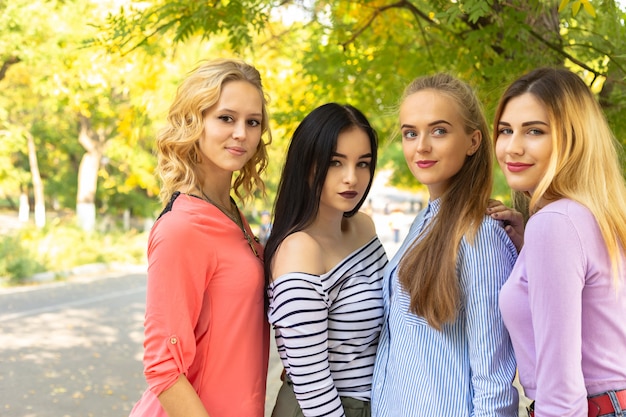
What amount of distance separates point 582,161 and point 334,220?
0.98 m

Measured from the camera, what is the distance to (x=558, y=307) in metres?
1.88

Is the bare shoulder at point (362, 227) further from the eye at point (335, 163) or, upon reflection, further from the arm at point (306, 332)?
the arm at point (306, 332)

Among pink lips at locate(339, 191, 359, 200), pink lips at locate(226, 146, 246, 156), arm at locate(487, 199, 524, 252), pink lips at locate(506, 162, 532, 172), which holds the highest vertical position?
A: pink lips at locate(226, 146, 246, 156)

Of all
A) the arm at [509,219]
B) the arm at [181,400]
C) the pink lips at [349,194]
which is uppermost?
the pink lips at [349,194]

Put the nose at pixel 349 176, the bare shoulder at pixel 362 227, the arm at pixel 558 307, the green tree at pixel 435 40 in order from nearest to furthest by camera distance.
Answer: the arm at pixel 558 307 < the nose at pixel 349 176 < the bare shoulder at pixel 362 227 < the green tree at pixel 435 40

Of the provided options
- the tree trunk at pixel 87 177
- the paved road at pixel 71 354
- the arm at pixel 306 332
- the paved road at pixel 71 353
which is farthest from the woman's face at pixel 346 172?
the tree trunk at pixel 87 177

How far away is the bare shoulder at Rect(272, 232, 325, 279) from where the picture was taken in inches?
95.4

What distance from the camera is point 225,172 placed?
278cm

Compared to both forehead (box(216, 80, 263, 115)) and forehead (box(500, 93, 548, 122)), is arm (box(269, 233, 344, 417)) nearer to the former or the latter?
forehead (box(216, 80, 263, 115))

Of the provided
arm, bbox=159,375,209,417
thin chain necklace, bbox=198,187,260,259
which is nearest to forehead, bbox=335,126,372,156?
thin chain necklace, bbox=198,187,260,259

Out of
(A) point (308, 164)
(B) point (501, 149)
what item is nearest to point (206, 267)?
(A) point (308, 164)

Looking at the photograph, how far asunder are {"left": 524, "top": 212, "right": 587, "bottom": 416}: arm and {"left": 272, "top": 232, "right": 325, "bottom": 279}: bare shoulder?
0.76 m

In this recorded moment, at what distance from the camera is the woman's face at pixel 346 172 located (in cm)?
258

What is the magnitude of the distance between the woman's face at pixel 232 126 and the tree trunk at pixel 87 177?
20526mm
